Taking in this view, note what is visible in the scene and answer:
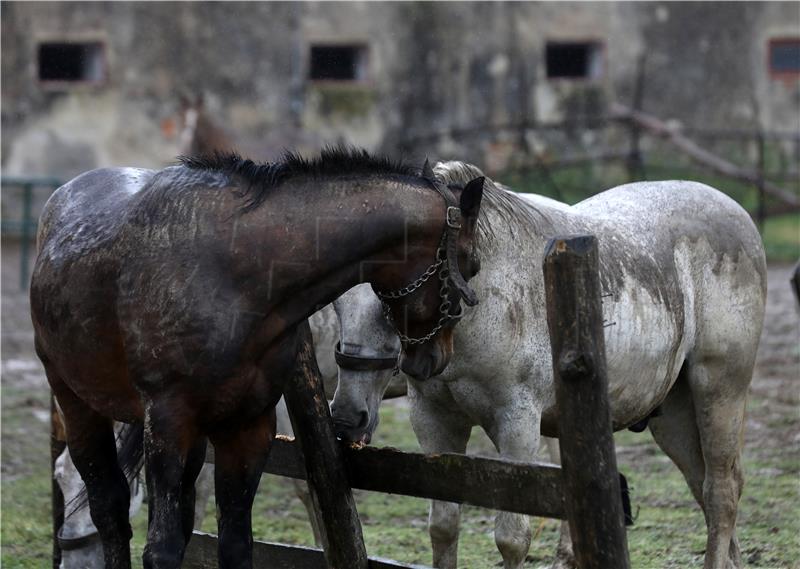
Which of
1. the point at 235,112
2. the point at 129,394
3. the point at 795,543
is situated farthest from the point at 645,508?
the point at 235,112

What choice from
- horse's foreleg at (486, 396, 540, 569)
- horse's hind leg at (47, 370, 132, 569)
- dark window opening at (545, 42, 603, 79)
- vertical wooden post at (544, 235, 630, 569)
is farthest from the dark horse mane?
dark window opening at (545, 42, 603, 79)

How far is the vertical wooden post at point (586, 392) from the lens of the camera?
3135 millimetres

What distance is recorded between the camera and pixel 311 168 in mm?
3631

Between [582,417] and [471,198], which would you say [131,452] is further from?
[582,417]

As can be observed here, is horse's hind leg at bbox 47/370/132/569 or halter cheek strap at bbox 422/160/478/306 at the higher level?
halter cheek strap at bbox 422/160/478/306

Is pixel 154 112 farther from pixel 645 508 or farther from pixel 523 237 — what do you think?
pixel 523 237

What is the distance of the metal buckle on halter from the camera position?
3574mm

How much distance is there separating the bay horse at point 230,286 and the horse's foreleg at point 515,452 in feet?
1.39

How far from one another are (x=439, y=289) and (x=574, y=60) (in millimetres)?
15499

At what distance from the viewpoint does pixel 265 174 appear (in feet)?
11.9

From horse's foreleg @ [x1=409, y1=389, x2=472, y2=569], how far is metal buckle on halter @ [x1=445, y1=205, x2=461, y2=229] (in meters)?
0.93

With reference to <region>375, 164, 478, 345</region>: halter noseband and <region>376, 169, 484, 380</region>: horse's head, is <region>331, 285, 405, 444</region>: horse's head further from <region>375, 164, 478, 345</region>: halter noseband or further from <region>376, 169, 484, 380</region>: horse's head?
<region>375, 164, 478, 345</region>: halter noseband

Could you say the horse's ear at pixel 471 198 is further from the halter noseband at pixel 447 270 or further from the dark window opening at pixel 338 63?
the dark window opening at pixel 338 63

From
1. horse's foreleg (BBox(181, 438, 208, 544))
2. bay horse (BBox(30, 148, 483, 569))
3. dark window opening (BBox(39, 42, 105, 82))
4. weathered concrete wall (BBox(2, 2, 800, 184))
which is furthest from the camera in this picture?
dark window opening (BBox(39, 42, 105, 82))
